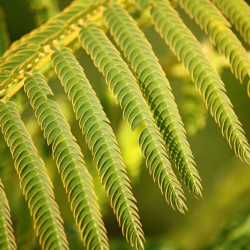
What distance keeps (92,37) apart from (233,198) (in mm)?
1150

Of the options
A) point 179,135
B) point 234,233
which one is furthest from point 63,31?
point 234,233

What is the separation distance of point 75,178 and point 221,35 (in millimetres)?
479

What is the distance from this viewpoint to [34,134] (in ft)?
4.75

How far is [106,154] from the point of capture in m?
0.80

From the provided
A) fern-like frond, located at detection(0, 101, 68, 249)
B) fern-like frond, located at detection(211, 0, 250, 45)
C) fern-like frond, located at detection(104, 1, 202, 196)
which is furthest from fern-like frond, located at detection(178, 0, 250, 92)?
fern-like frond, located at detection(0, 101, 68, 249)

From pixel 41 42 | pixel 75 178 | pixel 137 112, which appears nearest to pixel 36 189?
pixel 75 178

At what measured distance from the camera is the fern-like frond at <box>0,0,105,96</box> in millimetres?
928

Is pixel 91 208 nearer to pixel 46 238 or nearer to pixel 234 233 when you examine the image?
pixel 46 238

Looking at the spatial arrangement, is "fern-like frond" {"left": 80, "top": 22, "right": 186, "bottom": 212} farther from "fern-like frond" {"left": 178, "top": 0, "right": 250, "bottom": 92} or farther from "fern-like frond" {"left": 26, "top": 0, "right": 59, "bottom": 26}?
"fern-like frond" {"left": 26, "top": 0, "right": 59, "bottom": 26}

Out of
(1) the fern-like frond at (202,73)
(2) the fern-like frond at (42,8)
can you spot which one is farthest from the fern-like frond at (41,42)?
(2) the fern-like frond at (42,8)

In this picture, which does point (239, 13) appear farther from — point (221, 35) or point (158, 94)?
point (158, 94)

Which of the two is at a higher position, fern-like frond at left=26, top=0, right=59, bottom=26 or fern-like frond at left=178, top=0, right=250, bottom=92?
fern-like frond at left=26, top=0, right=59, bottom=26

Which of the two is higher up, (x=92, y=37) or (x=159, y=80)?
(x=92, y=37)

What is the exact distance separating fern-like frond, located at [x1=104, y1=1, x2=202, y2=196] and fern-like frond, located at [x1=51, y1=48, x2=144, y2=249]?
11 centimetres
